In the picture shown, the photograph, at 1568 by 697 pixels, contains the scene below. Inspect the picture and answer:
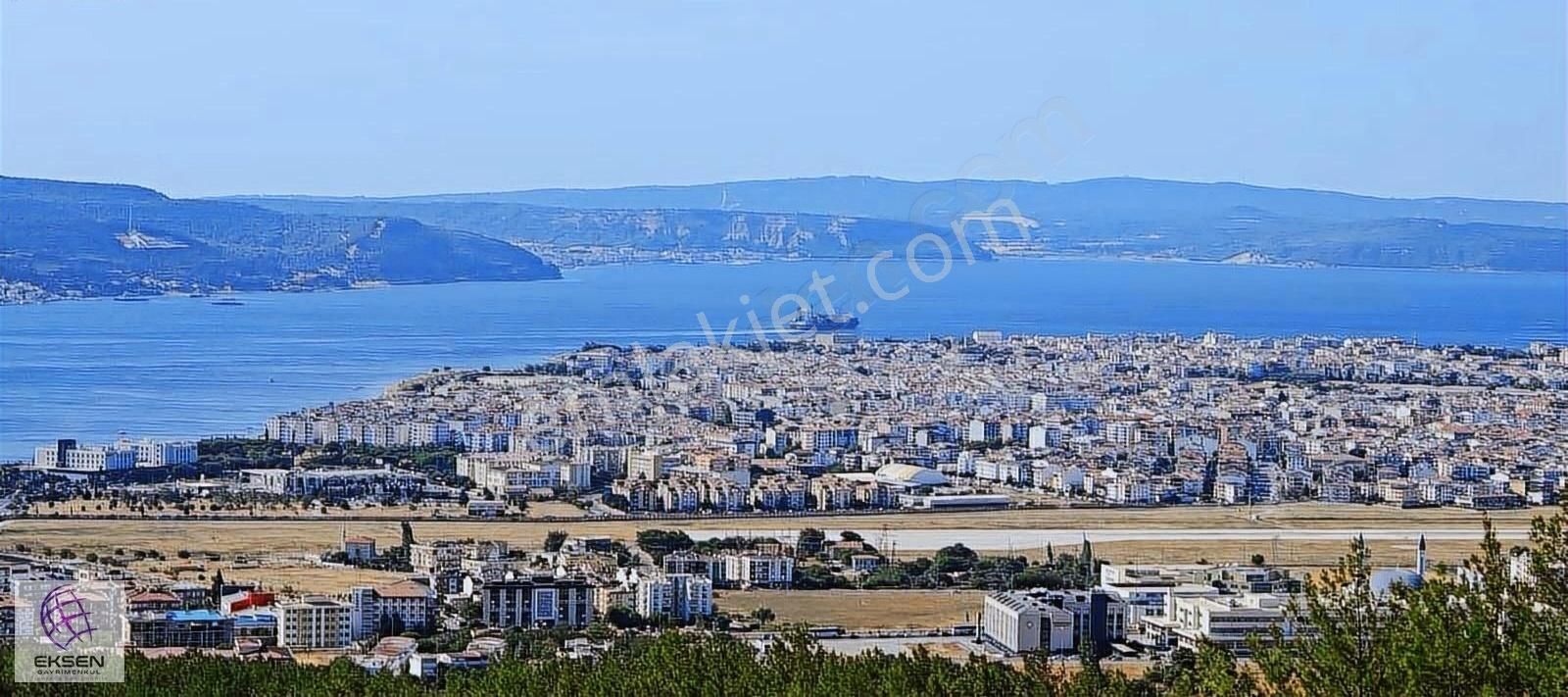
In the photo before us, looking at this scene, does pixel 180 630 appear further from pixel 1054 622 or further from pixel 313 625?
pixel 1054 622

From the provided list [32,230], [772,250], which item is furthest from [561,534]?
[772,250]

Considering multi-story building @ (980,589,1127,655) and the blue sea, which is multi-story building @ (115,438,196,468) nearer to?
the blue sea

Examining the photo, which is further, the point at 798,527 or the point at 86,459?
the point at 86,459

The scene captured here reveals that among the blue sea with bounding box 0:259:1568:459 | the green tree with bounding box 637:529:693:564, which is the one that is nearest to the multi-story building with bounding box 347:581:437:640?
the green tree with bounding box 637:529:693:564

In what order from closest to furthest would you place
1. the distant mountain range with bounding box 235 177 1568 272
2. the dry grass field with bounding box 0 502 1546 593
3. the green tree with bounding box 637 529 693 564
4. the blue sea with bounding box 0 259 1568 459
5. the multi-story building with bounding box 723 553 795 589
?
the multi-story building with bounding box 723 553 795 589
the dry grass field with bounding box 0 502 1546 593
the green tree with bounding box 637 529 693 564
the blue sea with bounding box 0 259 1568 459
the distant mountain range with bounding box 235 177 1568 272

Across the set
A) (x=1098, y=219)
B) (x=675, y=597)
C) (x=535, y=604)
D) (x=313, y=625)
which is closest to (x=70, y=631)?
(x=313, y=625)

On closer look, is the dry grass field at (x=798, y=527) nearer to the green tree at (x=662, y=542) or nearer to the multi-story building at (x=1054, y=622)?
the green tree at (x=662, y=542)
